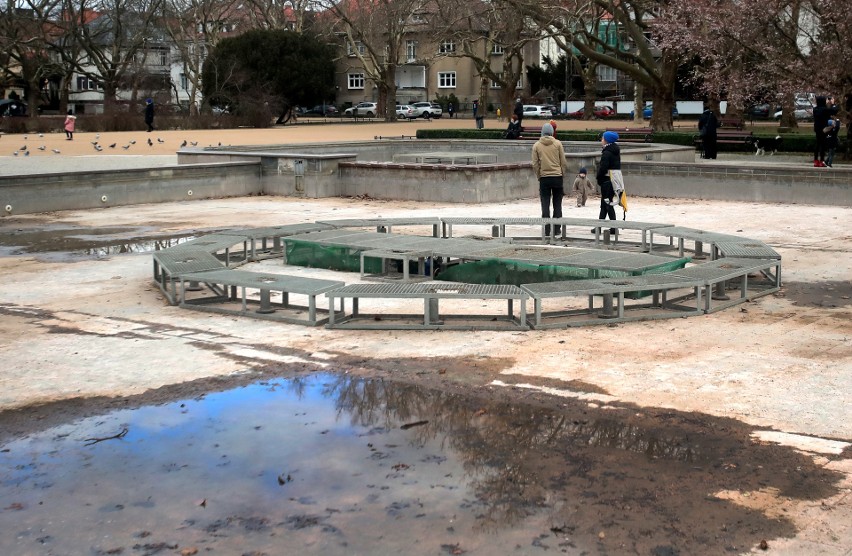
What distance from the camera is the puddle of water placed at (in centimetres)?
1402

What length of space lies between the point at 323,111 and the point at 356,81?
580 inches

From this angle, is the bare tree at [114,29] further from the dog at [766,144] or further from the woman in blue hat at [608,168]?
the woman in blue hat at [608,168]

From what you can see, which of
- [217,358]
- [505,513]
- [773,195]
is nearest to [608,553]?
[505,513]

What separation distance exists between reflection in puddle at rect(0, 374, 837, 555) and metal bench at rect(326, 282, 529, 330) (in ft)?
6.61

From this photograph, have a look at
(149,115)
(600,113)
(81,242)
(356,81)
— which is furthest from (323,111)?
(81,242)

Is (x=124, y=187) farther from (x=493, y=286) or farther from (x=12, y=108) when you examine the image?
(x=12, y=108)

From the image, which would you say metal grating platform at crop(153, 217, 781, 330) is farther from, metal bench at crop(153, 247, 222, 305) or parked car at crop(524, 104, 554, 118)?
parked car at crop(524, 104, 554, 118)

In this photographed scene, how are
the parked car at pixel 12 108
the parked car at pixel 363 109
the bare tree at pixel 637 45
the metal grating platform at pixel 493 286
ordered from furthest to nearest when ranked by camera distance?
the parked car at pixel 363 109 → the parked car at pixel 12 108 → the bare tree at pixel 637 45 → the metal grating platform at pixel 493 286

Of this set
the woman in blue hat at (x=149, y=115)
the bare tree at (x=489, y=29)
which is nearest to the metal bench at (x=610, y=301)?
the bare tree at (x=489, y=29)

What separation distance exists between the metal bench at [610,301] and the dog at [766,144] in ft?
68.3

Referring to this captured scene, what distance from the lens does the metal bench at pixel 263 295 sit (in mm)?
9266

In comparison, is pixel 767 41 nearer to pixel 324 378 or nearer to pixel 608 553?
pixel 324 378

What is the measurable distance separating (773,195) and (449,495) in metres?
16.3

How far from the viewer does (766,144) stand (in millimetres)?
29844
